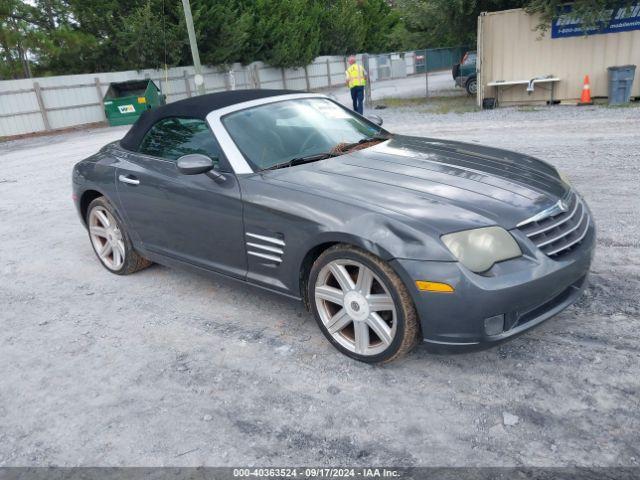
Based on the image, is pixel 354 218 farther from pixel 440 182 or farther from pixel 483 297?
pixel 483 297

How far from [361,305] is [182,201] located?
162 centimetres

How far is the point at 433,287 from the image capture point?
2758 mm

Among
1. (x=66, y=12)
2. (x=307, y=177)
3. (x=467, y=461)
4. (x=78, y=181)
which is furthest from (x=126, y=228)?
(x=66, y=12)

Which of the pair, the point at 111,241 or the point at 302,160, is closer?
the point at 302,160

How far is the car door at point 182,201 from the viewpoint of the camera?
3.69 metres

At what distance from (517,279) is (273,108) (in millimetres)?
2316

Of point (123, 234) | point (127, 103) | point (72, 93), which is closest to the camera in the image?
point (123, 234)

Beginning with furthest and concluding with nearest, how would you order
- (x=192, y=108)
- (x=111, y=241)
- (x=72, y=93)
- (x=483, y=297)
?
(x=72, y=93), (x=111, y=241), (x=192, y=108), (x=483, y=297)

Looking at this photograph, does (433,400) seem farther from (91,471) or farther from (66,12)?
(66,12)

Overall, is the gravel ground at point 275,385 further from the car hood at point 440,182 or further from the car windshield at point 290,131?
the car windshield at point 290,131

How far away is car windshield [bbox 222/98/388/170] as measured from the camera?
3797mm

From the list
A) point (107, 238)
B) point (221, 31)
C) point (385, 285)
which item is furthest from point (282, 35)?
point (385, 285)

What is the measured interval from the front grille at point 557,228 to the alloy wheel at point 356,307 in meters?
0.84

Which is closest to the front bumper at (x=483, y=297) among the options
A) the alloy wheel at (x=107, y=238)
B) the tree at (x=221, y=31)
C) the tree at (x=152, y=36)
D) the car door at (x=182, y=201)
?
the car door at (x=182, y=201)
